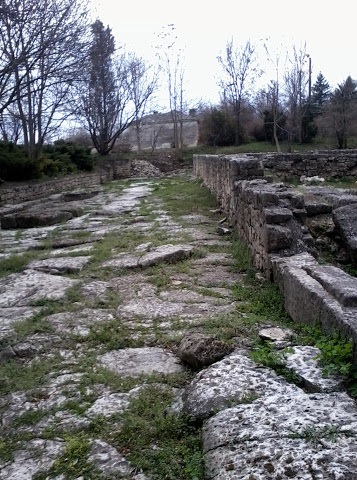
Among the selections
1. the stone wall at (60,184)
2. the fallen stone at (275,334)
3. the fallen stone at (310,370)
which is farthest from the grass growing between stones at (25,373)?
the stone wall at (60,184)

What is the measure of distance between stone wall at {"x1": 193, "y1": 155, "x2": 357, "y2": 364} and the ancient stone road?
0.34 metres

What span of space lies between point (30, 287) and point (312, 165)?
9579 mm

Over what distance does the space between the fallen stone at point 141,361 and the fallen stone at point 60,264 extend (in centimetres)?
239

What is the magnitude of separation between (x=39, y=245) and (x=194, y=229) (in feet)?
7.69

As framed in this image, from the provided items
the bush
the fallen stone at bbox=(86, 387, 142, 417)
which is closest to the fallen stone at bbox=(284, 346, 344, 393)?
the fallen stone at bbox=(86, 387, 142, 417)

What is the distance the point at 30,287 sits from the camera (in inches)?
196

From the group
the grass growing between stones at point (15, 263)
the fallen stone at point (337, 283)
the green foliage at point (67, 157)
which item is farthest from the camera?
the green foliage at point (67, 157)

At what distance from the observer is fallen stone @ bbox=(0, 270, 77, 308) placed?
4.55 m

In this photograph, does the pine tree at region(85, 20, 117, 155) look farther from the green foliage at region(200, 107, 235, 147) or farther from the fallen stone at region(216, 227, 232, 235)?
the fallen stone at region(216, 227, 232, 235)

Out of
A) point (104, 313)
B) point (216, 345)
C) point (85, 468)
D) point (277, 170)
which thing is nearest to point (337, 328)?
point (216, 345)

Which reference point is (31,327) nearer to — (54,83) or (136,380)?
(136,380)

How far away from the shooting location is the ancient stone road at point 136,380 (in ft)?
6.43

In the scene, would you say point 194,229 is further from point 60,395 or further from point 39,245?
point 60,395

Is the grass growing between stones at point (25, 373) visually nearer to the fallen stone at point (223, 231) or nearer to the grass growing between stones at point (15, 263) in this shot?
the grass growing between stones at point (15, 263)
